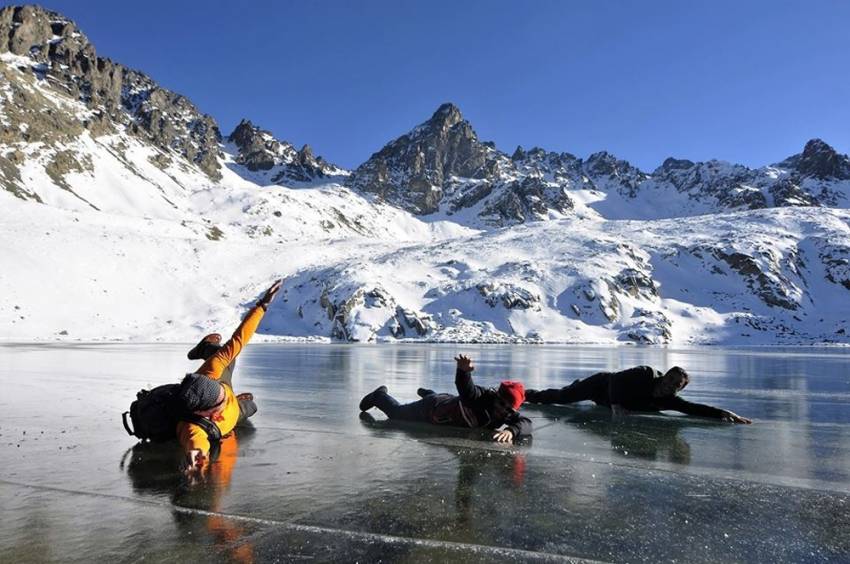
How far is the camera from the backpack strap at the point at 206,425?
16.6 ft

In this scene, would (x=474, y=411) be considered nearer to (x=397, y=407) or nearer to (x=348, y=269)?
(x=397, y=407)

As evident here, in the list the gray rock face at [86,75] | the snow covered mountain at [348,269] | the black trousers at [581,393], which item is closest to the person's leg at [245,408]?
the black trousers at [581,393]

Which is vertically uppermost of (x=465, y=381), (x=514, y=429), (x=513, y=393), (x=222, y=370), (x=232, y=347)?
(x=232, y=347)

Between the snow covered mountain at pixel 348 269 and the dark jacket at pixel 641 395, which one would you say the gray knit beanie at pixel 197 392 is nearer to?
the dark jacket at pixel 641 395

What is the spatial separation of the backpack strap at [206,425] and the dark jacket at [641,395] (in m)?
5.67

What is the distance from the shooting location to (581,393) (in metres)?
9.05

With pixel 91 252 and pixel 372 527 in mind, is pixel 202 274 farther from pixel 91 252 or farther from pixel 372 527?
pixel 372 527

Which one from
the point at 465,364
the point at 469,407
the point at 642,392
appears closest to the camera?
the point at 465,364

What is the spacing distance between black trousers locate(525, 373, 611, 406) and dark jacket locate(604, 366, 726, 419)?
0.71ft

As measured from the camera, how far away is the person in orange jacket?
Result: 4768mm

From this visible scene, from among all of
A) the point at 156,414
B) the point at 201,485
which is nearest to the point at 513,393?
the point at 201,485

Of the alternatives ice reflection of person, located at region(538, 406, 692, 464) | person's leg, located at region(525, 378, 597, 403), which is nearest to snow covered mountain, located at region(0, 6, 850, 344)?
person's leg, located at region(525, 378, 597, 403)

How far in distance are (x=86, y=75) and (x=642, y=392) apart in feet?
666

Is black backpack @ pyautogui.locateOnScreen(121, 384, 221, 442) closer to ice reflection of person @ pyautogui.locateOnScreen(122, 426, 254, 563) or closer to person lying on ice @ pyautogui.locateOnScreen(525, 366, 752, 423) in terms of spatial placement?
ice reflection of person @ pyautogui.locateOnScreen(122, 426, 254, 563)
